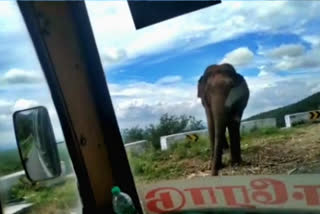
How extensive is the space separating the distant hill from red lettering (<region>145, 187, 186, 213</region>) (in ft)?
1.54

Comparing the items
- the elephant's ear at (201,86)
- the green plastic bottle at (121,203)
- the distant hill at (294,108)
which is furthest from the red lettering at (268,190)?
the green plastic bottle at (121,203)

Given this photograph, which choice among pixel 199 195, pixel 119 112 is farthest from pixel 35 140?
pixel 199 195

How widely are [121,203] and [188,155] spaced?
1.50ft

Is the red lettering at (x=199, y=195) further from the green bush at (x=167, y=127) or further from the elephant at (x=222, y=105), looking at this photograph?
the green bush at (x=167, y=127)

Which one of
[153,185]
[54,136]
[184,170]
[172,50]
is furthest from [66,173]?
[172,50]

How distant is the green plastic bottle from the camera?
213cm

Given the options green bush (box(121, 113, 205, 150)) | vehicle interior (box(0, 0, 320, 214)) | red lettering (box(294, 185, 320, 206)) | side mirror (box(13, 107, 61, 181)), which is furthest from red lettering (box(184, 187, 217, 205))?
side mirror (box(13, 107, 61, 181))

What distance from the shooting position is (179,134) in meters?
1.87

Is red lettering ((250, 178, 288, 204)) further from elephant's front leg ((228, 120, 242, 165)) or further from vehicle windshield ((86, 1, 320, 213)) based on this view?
elephant's front leg ((228, 120, 242, 165))

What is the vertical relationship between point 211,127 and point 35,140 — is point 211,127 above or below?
below

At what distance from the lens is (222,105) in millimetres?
1900

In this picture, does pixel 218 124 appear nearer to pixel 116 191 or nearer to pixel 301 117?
pixel 301 117

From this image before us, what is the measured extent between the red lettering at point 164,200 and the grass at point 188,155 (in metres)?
0.06

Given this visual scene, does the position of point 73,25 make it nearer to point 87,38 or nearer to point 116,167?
point 87,38
